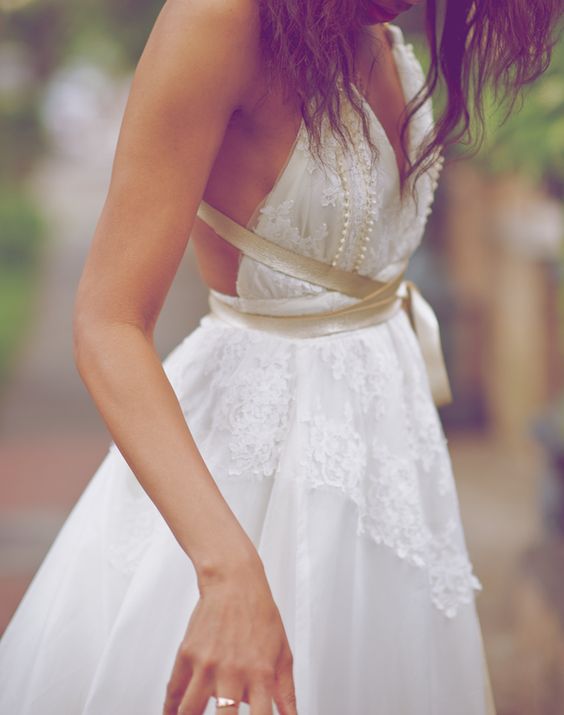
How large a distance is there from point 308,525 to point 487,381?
6.48 metres

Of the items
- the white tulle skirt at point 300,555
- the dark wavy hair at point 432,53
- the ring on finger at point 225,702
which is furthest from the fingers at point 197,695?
the dark wavy hair at point 432,53

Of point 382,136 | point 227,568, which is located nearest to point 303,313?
point 382,136

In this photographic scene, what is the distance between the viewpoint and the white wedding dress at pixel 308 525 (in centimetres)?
167

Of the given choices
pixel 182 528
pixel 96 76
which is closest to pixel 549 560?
pixel 182 528

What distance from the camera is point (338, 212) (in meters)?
1.66

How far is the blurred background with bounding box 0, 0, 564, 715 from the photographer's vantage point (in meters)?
3.73

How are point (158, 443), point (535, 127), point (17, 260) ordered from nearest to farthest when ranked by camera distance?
point (158, 443), point (535, 127), point (17, 260)

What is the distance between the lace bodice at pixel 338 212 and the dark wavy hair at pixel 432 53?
1.0 inches

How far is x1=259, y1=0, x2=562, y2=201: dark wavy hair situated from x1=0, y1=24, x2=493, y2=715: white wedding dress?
6cm

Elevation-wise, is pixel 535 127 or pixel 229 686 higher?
pixel 535 127

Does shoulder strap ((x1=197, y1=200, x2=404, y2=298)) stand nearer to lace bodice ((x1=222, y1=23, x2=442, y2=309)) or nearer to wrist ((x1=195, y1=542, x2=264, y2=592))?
lace bodice ((x1=222, y1=23, x2=442, y2=309))

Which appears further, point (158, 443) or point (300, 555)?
point (300, 555)

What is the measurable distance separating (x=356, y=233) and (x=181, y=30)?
0.43m

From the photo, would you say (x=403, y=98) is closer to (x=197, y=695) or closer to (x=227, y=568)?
(x=227, y=568)
